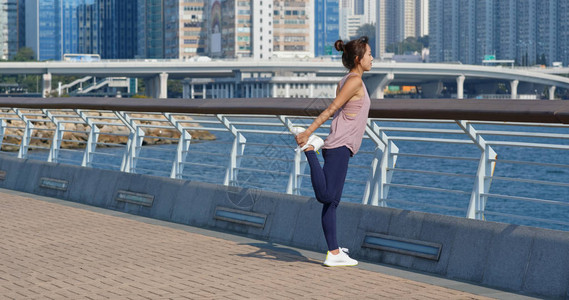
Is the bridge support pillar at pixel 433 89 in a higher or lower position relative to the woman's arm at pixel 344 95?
higher

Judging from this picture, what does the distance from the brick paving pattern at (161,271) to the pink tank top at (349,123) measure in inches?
40.3

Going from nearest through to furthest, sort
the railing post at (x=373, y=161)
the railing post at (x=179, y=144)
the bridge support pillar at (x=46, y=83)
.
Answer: the railing post at (x=373, y=161) → the railing post at (x=179, y=144) → the bridge support pillar at (x=46, y=83)

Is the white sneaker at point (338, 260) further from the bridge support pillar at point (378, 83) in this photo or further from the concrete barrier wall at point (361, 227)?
the bridge support pillar at point (378, 83)

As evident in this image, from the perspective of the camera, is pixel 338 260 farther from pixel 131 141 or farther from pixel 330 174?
pixel 131 141

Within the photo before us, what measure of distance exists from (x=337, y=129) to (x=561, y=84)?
12790 cm

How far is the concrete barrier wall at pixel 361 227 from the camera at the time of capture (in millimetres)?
7043

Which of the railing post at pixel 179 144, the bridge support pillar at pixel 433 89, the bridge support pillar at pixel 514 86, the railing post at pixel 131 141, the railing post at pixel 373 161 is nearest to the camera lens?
the railing post at pixel 373 161

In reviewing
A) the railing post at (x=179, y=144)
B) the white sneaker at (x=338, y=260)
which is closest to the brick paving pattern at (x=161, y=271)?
the white sneaker at (x=338, y=260)

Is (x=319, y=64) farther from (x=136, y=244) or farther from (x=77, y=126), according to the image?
(x=136, y=244)

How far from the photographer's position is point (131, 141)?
1239cm

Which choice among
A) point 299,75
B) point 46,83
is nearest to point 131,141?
point 46,83

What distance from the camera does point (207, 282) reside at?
727cm

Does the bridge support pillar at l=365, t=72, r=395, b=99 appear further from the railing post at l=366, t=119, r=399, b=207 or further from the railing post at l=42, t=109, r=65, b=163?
the railing post at l=366, t=119, r=399, b=207

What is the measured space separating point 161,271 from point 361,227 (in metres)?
1.88
